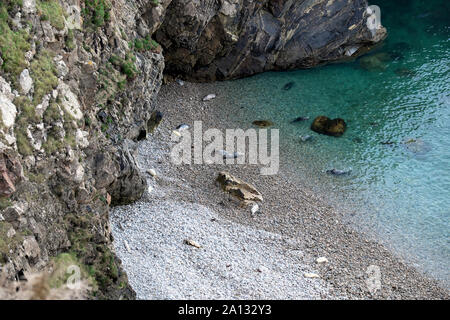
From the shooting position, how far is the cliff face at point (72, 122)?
1800 centimetres

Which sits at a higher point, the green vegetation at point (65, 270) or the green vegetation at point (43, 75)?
the green vegetation at point (43, 75)

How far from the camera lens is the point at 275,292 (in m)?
24.0

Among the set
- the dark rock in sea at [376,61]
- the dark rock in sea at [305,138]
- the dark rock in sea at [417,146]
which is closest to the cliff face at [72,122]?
the dark rock in sea at [305,138]

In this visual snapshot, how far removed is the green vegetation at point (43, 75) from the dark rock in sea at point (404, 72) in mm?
31851

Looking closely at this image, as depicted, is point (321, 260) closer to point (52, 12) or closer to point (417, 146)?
point (417, 146)

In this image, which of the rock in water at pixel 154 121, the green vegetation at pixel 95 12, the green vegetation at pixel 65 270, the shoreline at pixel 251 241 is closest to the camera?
the green vegetation at pixel 65 270

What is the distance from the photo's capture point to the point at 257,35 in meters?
41.9

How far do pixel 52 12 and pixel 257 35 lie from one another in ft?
75.9

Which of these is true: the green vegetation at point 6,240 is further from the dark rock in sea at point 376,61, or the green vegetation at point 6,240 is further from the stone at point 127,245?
the dark rock in sea at point 376,61

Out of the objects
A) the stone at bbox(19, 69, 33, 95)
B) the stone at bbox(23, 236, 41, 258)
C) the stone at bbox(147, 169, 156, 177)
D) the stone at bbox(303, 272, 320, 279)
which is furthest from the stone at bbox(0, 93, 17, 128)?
the stone at bbox(303, 272, 320, 279)

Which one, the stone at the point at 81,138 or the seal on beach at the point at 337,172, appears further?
the seal on beach at the point at 337,172

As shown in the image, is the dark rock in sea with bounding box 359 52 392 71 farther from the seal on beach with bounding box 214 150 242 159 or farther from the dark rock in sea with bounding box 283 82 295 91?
the seal on beach with bounding box 214 150 242 159

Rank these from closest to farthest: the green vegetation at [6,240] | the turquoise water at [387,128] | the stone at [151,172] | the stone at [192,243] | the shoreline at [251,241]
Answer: the green vegetation at [6,240] → the shoreline at [251,241] → the stone at [192,243] → the turquoise water at [387,128] → the stone at [151,172]
